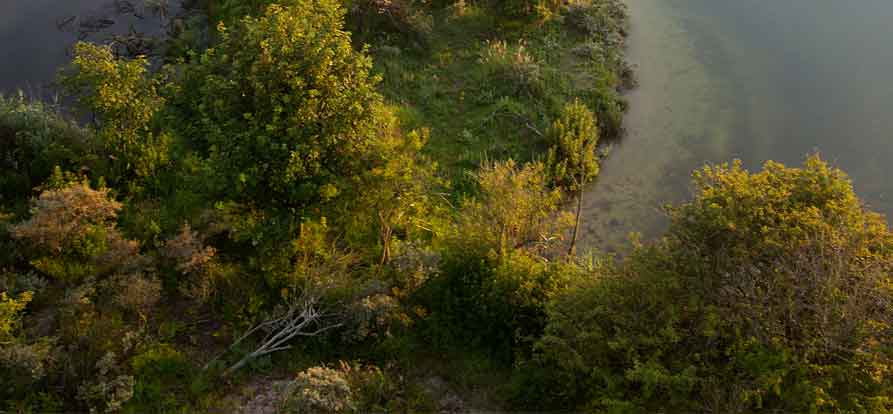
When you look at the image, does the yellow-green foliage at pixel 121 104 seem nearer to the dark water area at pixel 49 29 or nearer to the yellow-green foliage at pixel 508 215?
the dark water area at pixel 49 29

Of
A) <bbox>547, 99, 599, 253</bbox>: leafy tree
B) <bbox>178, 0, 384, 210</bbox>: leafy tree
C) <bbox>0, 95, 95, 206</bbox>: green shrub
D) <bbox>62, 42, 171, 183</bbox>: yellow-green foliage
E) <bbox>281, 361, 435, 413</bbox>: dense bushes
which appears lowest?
<bbox>0, 95, 95, 206</bbox>: green shrub

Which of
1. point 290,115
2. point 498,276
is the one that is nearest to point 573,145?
point 498,276

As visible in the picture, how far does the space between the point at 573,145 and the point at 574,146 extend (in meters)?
0.06

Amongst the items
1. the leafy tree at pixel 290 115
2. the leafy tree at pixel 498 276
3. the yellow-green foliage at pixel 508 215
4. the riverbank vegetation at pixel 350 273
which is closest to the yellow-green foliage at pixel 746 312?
the riverbank vegetation at pixel 350 273

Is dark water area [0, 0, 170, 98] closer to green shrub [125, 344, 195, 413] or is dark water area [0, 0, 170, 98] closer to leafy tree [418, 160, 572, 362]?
green shrub [125, 344, 195, 413]

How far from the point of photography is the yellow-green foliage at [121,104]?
48.2 ft

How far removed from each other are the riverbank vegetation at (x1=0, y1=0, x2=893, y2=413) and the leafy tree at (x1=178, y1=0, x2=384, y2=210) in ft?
0.16

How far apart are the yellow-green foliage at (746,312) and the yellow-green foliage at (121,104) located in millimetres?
10400

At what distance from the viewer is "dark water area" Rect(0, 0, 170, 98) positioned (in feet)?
66.9

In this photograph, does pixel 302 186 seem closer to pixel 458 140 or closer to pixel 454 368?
pixel 454 368

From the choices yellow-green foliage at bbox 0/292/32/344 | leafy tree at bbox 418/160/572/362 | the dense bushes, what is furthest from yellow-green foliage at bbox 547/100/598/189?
yellow-green foliage at bbox 0/292/32/344

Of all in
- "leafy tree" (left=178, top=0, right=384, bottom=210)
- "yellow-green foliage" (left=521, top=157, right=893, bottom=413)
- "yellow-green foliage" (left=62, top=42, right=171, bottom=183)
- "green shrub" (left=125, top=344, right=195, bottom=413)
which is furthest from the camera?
"yellow-green foliage" (left=62, top=42, right=171, bottom=183)

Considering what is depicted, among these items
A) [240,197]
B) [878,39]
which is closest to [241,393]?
[240,197]

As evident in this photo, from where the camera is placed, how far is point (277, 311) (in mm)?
12453
